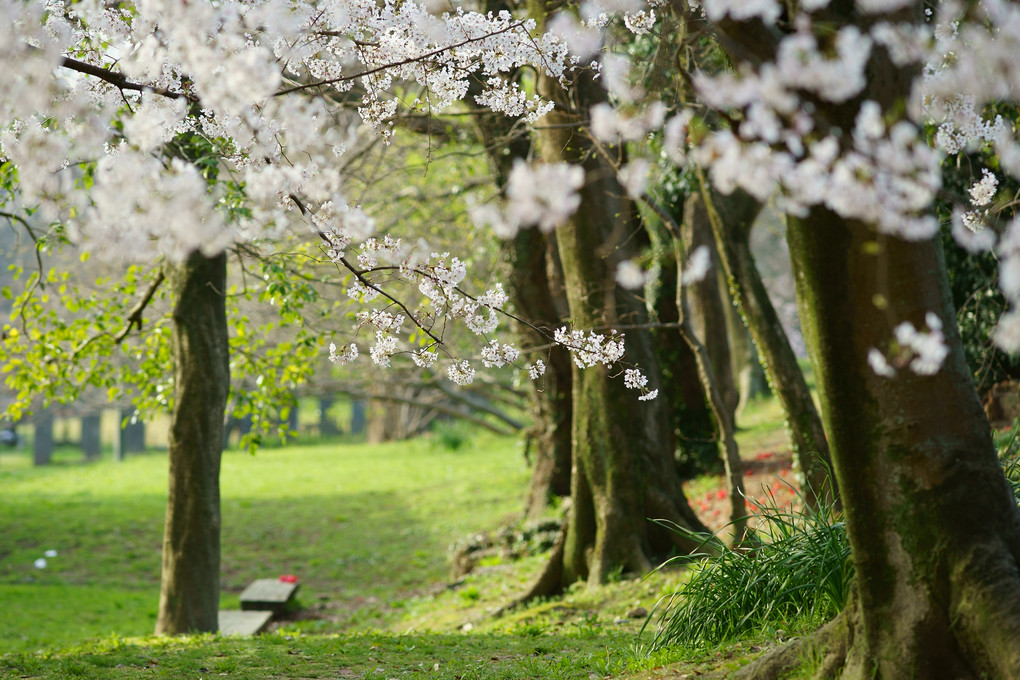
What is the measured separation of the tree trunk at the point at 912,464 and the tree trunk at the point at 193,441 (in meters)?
5.01

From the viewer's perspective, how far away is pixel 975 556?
2.72m

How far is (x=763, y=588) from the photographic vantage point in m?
4.29

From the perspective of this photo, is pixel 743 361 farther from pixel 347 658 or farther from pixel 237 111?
pixel 237 111

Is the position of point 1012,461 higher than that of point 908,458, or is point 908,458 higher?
point 908,458

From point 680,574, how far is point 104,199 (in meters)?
5.05

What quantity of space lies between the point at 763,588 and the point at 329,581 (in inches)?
287

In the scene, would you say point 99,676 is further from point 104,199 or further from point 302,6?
point 302,6

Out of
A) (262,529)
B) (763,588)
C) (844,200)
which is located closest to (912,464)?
(844,200)

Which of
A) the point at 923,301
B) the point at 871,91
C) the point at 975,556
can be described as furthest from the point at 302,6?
the point at 975,556

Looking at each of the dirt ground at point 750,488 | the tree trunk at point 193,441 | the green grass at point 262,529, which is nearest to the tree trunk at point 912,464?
the tree trunk at point 193,441

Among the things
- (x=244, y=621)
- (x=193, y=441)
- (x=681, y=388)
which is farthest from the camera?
(x=681, y=388)

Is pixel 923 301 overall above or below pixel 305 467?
above

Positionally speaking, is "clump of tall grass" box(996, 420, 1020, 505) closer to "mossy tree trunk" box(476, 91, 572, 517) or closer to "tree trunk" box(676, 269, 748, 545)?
"tree trunk" box(676, 269, 748, 545)

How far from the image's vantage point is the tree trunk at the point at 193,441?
6.46 metres
